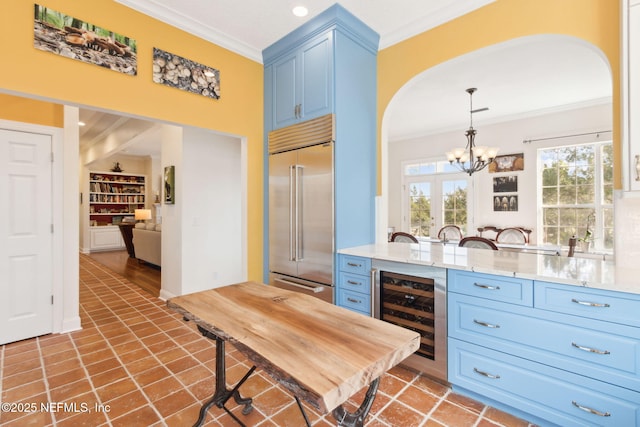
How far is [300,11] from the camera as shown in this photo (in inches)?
103

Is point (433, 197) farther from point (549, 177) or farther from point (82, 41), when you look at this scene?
point (82, 41)

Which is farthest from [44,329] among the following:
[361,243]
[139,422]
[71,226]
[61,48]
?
[361,243]

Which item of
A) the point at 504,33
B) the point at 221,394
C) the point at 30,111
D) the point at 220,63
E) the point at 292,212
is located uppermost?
the point at 220,63

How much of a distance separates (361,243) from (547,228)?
14.5 feet

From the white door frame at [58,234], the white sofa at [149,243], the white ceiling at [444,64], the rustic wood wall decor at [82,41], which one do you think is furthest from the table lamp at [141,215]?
the rustic wood wall decor at [82,41]

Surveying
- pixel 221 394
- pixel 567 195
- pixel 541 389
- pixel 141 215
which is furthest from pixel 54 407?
pixel 141 215

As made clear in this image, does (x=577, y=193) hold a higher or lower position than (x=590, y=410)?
higher

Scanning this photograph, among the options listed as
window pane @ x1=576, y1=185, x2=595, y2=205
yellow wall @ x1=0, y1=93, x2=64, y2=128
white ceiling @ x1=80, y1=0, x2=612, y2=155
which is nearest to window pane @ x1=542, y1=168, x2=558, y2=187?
window pane @ x1=576, y1=185, x2=595, y2=205

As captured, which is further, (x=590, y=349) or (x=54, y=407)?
(x=54, y=407)

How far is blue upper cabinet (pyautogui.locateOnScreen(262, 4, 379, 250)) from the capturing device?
2725mm

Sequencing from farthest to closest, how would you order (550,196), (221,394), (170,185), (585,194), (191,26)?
(550,196)
(585,194)
(170,185)
(191,26)
(221,394)

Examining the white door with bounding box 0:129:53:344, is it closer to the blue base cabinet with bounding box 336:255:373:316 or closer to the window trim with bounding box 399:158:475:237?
the blue base cabinet with bounding box 336:255:373:316

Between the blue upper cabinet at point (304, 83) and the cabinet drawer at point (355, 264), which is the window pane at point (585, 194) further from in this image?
the blue upper cabinet at point (304, 83)

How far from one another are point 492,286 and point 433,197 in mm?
5091
